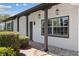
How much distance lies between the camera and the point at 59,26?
13.4 meters

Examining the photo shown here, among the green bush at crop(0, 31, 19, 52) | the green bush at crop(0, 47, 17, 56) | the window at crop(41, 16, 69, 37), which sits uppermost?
the window at crop(41, 16, 69, 37)

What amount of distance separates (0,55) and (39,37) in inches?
321

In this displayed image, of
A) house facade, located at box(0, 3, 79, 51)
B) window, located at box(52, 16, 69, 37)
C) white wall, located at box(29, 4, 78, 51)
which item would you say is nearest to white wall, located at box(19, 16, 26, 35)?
house facade, located at box(0, 3, 79, 51)

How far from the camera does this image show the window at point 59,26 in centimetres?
1252

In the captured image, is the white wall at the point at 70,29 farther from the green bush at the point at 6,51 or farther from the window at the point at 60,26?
the green bush at the point at 6,51

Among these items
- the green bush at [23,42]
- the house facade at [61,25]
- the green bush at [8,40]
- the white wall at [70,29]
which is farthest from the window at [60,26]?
the green bush at [8,40]

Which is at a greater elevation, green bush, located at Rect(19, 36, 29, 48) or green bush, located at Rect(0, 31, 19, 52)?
green bush, located at Rect(0, 31, 19, 52)

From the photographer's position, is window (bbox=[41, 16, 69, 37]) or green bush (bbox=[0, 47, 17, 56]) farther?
window (bbox=[41, 16, 69, 37])

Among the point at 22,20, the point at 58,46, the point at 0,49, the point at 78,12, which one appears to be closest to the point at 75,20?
the point at 78,12

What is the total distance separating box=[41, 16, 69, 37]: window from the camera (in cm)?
1252

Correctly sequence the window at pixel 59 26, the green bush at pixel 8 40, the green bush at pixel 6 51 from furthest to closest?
the window at pixel 59 26, the green bush at pixel 8 40, the green bush at pixel 6 51

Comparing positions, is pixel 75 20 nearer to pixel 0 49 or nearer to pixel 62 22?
pixel 62 22

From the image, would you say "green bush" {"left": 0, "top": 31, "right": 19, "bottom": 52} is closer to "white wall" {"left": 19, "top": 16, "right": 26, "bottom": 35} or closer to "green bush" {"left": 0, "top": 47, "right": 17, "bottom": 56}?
"green bush" {"left": 0, "top": 47, "right": 17, "bottom": 56}

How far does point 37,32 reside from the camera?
16.9 m
